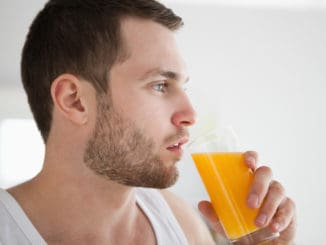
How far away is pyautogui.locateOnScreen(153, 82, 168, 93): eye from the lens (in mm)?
1137

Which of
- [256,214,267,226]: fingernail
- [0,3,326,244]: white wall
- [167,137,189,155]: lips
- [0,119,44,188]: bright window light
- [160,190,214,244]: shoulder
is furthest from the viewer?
[0,3,326,244]: white wall

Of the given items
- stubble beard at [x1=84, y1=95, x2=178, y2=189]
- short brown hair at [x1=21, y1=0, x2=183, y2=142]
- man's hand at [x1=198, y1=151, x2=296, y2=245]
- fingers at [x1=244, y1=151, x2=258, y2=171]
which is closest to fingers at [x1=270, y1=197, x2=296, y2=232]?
man's hand at [x1=198, y1=151, x2=296, y2=245]

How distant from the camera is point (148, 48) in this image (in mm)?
1143

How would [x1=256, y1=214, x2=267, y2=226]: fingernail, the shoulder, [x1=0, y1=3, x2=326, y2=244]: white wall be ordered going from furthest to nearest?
[x1=0, y1=3, x2=326, y2=244]: white wall → the shoulder → [x1=256, y1=214, x2=267, y2=226]: fingernail

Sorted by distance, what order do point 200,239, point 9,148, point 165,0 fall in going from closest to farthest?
point 200,239
point 9,148
point 165,0

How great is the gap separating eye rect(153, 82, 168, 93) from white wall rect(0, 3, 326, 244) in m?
1.39

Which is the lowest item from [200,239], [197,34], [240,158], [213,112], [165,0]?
[200,239]

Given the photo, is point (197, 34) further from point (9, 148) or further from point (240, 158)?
point (240, 158)

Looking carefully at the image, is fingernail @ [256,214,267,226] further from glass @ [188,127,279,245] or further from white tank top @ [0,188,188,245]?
white tank top @ [0,188,188,245]

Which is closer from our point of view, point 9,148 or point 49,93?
point 49,93

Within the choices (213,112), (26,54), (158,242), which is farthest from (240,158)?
(26,54)

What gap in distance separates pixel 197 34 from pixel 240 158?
1.61 m

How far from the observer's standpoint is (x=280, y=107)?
8.70 ft

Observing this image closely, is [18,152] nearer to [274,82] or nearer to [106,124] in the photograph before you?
[106,124]
